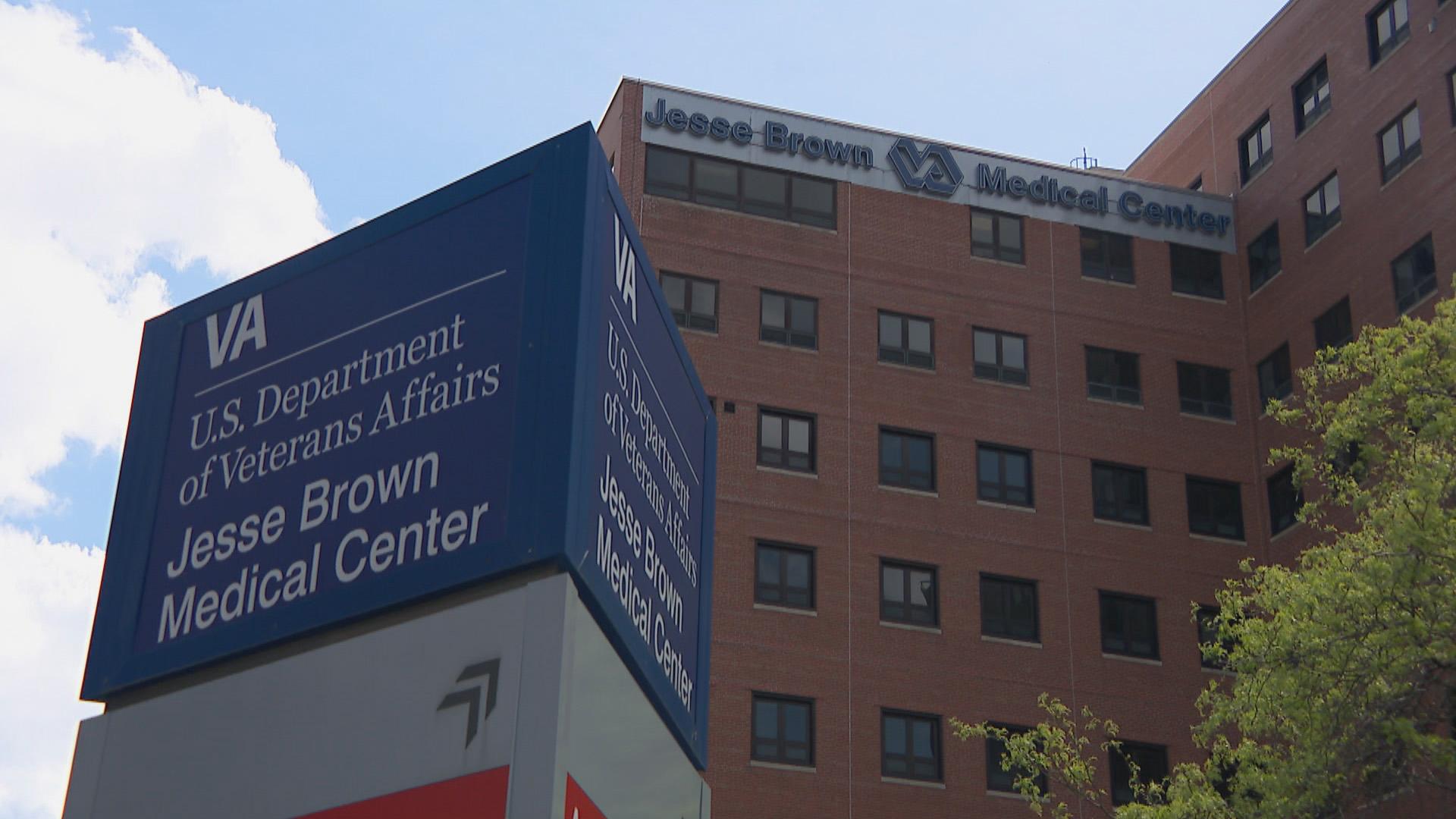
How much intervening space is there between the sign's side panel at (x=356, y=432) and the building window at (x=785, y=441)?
33.4m

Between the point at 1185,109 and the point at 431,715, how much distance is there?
163 ft

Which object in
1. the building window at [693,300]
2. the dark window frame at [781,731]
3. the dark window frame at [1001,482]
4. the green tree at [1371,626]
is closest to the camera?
the green tree at [1371,626]

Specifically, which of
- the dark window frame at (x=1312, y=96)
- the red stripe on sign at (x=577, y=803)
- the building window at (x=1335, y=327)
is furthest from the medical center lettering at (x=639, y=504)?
the dark window frame at (x=1312, y=96)

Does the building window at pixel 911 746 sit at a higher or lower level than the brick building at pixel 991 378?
lower

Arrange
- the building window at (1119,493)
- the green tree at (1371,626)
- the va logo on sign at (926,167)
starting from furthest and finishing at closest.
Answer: the va logo on sign at (926,167) → the building window at (1119,493) → the green tree at (1371,626)

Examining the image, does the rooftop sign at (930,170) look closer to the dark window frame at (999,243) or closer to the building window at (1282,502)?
the dark window frame at (999,243)

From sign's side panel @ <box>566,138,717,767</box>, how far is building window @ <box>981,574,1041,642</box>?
33160 mm

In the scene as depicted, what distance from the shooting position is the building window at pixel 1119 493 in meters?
44.1

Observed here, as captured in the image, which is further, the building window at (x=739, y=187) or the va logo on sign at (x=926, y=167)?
the va logo on sign at (x=926, y=167)

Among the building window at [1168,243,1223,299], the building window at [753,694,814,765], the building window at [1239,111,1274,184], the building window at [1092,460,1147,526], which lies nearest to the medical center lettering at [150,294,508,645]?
the building window at [753,694,814,765]

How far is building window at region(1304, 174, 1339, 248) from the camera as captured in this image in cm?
4412

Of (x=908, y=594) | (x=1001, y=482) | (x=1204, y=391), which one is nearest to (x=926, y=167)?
(x=1001, y=482)

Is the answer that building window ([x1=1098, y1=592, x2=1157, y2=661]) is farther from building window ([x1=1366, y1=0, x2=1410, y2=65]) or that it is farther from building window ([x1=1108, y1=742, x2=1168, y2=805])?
building window ([x1=1366, y1=0, x2=1410, y2=65])

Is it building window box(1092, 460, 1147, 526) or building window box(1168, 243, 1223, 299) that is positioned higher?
building window box(1168, 243, 1223, 299)
